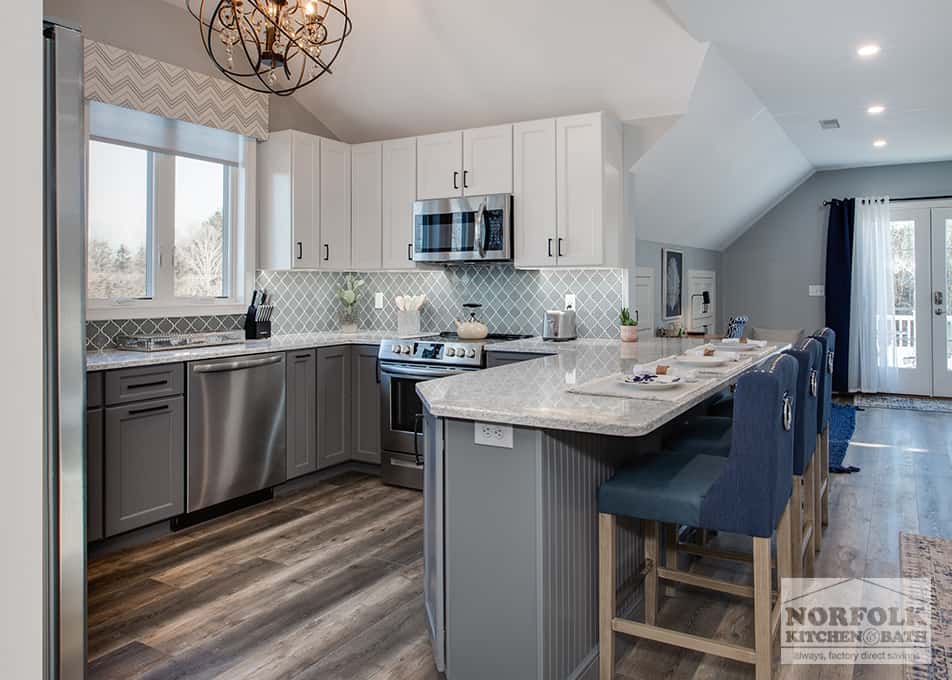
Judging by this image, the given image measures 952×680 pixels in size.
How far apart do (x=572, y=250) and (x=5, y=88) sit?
13.4 ft

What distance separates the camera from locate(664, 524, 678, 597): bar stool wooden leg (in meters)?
2.84

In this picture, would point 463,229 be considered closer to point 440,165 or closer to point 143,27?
point 440,165

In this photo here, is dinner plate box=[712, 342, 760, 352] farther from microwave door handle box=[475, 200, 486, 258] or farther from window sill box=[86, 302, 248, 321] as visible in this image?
window sill box=[86, 302, 248, 321]

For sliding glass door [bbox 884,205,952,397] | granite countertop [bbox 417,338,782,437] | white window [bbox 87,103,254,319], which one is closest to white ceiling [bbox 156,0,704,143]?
white window [bbox 87,103,254,319]

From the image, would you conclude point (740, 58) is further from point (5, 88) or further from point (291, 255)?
point (5, 88)

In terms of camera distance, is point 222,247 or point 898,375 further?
point 898,375

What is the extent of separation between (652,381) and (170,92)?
336 centimetres

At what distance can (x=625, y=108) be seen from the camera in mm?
4398

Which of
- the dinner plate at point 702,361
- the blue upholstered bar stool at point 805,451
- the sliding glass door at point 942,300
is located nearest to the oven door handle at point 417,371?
the dinner plate at point 702,361

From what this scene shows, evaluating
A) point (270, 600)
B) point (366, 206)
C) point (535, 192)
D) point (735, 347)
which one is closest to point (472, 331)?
point (535, 192)

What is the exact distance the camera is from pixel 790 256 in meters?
8.11

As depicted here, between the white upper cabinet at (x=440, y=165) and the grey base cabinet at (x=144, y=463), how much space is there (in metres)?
2.21

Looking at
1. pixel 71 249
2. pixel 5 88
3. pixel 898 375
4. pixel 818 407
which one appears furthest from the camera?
pixel 898 375

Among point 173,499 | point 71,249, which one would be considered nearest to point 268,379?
point 173,499
